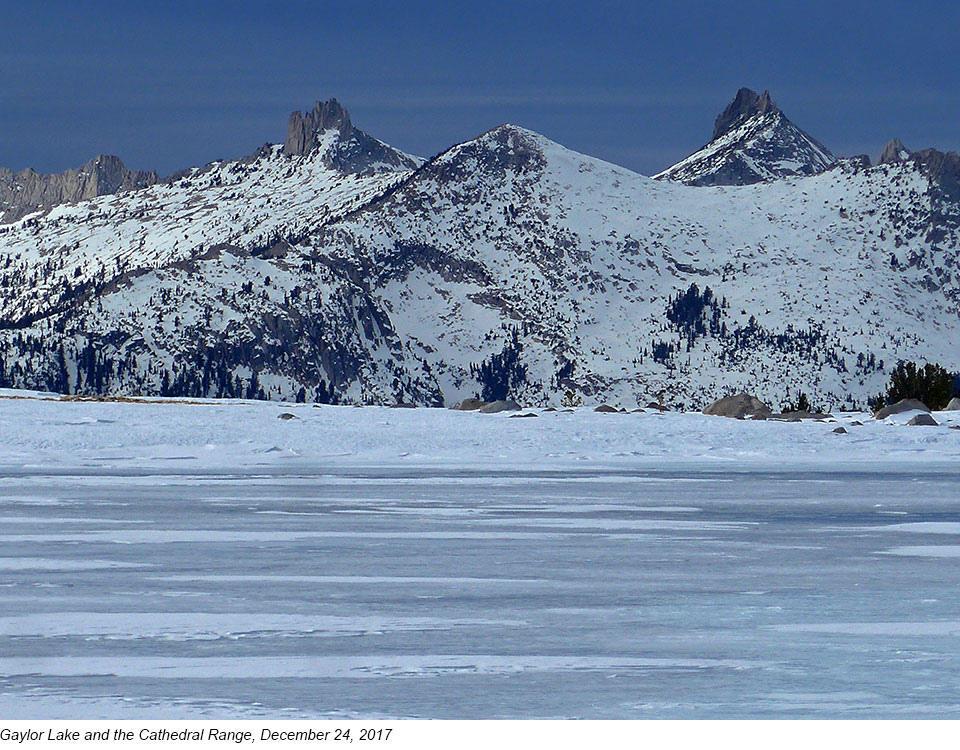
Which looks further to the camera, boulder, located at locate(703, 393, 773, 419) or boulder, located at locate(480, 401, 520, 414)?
boulder, located at locate(480, 401, 520, 414)

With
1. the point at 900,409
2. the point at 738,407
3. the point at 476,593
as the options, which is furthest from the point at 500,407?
the point at 476,593

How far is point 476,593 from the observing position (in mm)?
13164

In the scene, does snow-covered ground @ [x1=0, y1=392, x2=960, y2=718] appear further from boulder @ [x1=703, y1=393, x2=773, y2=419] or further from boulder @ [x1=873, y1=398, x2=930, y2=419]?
boulder @ [x1=703, y1=393, x2=773, y2=419]

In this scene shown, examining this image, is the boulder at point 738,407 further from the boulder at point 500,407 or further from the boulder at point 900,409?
the boulder at point 500,407

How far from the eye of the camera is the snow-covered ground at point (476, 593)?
8.89 metres

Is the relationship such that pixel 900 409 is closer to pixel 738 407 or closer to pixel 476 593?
pixel 738 407

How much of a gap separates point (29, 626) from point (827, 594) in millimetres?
7386

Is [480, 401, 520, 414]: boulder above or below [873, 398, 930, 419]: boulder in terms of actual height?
below

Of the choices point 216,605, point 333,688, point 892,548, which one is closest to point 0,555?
point 216,605

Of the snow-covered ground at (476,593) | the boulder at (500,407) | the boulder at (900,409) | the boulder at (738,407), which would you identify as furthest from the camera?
the boulder at (500,407)

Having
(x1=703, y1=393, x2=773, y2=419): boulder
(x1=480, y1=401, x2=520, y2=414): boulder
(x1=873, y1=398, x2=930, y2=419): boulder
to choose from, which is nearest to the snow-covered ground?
(x1=873, y1=398, x2=930, y2=419): boulder

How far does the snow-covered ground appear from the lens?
29.2 ft

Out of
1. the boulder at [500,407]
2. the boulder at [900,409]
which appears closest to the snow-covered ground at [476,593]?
the boulder at [900,409]

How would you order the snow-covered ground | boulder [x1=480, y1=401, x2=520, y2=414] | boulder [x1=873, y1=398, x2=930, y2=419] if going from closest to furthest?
the snow-covered ground
boulder [x1=873, y1=398, x2=930, y2=419]
boulder [x1=480, y1=401, x2=520, y2=414]
